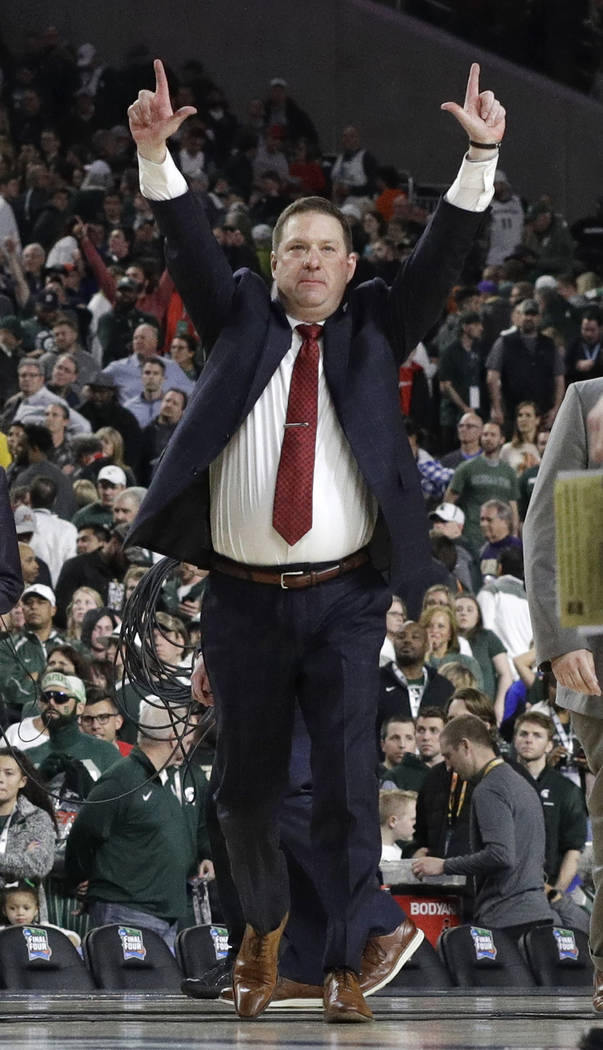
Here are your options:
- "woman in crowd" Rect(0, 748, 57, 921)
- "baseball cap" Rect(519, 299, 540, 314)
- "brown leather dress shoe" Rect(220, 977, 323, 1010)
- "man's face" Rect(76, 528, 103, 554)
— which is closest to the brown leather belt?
"brown leather dress shoe" Rect(220, 977, 323, 1010)

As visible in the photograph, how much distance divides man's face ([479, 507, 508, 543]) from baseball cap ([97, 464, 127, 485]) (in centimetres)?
244

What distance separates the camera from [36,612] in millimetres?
11211

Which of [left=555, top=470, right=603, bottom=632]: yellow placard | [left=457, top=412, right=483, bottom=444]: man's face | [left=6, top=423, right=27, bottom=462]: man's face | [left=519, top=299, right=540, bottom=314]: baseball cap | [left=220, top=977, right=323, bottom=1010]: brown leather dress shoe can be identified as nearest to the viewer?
[left=555, top=470, right=603, bottom=632]: yellow placard

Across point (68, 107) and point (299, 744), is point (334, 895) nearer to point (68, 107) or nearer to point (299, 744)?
point (299, 744)

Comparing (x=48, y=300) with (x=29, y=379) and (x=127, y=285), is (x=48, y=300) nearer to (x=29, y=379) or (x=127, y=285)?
(x=127, y=285)

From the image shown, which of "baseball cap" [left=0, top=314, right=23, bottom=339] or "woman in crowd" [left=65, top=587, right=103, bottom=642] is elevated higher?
"baseball cap" [left=0, top=314, right=23, bottom=339]

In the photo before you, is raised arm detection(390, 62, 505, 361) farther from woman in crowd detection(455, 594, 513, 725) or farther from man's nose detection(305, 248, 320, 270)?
woman in crowd detection(455, 594, 513, 725)

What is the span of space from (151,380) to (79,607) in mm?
4006

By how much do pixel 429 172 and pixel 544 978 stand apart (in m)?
16.4

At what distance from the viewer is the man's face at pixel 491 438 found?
1444 centimetres

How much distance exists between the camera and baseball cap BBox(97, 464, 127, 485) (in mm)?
13047

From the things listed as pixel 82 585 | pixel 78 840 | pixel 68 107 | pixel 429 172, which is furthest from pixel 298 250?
pixel 429 172

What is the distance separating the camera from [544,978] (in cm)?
847

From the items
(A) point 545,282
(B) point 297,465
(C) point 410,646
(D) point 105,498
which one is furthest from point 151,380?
(B) point 297,465
